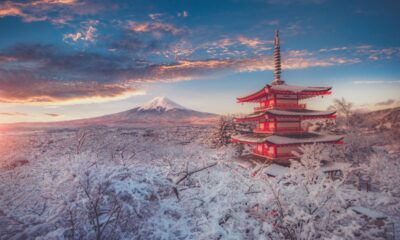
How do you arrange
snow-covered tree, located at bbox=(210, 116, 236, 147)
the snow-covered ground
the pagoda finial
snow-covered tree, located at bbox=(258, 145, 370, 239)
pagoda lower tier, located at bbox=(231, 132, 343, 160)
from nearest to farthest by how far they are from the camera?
1. the snow-covered ground
2. snow-covered tree, located at bbox=(258, 145, 370, 239)
3. pagoda lower tier, located at bbox=(231, 132, 343, 160)
4. the pagoda finial
5. snow-covered tree, located at bbox=(210, 116, 236, 147)

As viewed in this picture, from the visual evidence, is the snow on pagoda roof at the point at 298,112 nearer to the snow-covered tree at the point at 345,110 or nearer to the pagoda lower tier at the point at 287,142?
the pagoda lower tier at the point at 287,142

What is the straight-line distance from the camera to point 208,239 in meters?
4.79

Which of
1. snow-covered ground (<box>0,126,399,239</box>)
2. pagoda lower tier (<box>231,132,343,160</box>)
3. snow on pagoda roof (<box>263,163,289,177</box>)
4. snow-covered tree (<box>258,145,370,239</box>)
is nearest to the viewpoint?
snow-covered ground (<box>0,126,399,239</box>)

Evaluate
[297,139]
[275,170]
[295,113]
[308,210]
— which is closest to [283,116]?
[295,113]

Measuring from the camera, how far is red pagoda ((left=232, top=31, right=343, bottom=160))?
16750 millimetres

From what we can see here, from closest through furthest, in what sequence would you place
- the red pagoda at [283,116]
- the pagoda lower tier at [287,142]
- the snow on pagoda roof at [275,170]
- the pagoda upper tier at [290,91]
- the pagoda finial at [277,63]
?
the snow on pagoda roof at [275,170] → the pagoda lower tier at [287,142] → the red pagoda at [283,116] → the pagoda upper tier at [290,91] → the pagoda finial at [277,63]

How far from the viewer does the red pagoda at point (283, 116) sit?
55.0 ft

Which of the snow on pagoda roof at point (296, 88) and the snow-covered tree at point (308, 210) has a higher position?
the snow on pagoda roof at point (296, 88)

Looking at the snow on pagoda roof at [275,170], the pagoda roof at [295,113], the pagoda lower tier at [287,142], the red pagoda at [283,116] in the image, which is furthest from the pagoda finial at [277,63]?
the snow on pagoda roof at [275,170]

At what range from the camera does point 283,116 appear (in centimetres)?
1669

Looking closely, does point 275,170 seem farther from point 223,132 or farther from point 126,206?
point 223,132

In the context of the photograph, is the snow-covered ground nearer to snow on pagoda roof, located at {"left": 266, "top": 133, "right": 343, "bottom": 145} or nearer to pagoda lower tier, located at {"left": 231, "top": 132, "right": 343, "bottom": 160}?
snow on pagoda roof, located at {"left": 266, "top": 133, "right": 343, "bottom": 145}

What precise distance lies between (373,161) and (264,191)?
2312cm

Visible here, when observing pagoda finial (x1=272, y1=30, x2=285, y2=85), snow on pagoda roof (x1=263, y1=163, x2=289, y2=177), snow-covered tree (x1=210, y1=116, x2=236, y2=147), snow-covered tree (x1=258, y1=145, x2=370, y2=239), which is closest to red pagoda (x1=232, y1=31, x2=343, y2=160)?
pagoda finial (x1=272, y1=30, x2=285, y2=85)
